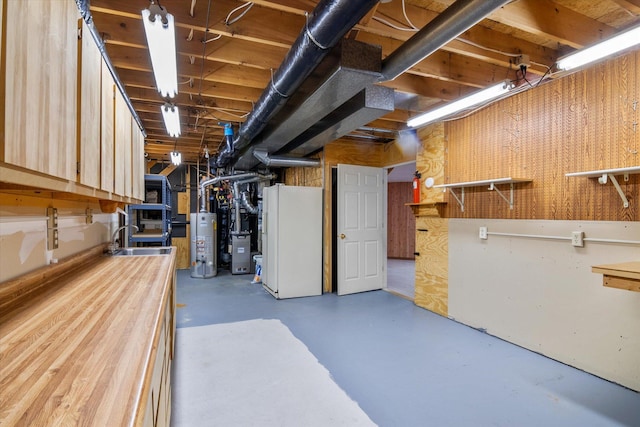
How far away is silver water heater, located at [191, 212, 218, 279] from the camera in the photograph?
6.16 metres

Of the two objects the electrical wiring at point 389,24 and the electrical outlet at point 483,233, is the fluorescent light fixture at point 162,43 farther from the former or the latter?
the electrical outlet at point 483,233

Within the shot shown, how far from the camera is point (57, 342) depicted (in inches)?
41.0

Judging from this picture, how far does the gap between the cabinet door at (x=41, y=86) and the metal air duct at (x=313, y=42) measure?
1093mm

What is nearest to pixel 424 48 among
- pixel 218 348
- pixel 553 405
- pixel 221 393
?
pixel 553 405

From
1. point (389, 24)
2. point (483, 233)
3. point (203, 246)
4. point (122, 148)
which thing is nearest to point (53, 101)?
point (122, 148)

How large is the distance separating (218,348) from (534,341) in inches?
117

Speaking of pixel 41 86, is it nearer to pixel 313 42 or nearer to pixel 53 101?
pixel 53 101

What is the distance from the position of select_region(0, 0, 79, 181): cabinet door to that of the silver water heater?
502 centimetres

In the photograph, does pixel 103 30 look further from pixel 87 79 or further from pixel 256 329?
pixel 256 329

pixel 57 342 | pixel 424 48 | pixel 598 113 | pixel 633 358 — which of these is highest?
pixel 424 48

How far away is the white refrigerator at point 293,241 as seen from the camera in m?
4.71

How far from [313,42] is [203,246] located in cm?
525

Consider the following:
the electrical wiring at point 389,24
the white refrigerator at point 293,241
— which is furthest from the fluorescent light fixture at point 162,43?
the white refrigerator at point 293,241

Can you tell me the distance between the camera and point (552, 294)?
2770 millimetres
